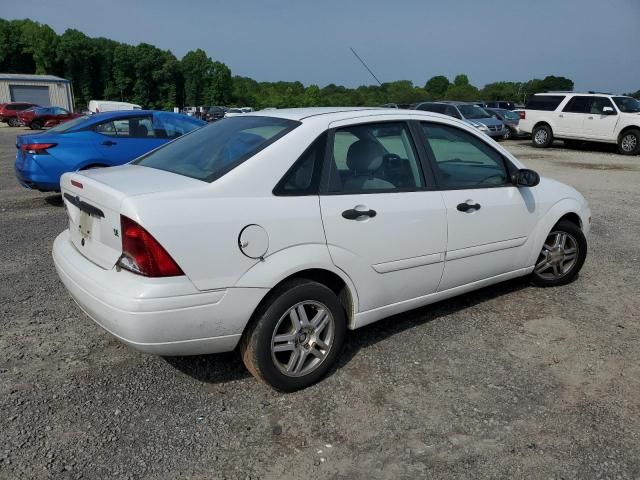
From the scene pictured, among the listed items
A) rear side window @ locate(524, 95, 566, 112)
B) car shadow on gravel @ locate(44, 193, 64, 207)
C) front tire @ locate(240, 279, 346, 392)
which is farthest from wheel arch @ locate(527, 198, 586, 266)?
rear side window @ locate(524, 95, 566, 112)

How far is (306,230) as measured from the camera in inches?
122

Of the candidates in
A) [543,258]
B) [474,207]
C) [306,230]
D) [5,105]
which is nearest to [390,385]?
[306,230]

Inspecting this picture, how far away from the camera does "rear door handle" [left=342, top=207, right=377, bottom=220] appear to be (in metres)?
3.27

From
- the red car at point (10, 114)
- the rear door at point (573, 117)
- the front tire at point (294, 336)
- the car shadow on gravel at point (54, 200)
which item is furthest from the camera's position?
the red car at point (10, 114)

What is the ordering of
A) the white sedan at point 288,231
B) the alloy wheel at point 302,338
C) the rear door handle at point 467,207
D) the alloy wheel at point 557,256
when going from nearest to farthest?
the white sedan at point 288,231 < the alloy wheel at point 302,338 < the rear door handle at point 467,207 < the alloy wheel at point 557,256

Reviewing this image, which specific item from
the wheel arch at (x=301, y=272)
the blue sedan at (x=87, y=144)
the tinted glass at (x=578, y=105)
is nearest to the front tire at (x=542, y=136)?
the tinted glass at (x=578, y=105)

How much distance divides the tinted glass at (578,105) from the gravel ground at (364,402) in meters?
15.9

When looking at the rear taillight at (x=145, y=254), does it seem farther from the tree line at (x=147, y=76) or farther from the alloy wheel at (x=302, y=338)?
the tree line at (x=147, y=76)

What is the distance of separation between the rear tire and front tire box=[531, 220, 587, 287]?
1542 cm

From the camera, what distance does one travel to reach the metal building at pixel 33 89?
5109cm

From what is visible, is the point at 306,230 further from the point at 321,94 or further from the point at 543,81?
the point at 543,81

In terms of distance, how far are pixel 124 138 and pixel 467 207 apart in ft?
20.9

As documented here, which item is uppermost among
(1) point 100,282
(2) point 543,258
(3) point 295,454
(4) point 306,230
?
(4) point 306,230

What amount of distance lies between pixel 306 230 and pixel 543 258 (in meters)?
2.71
